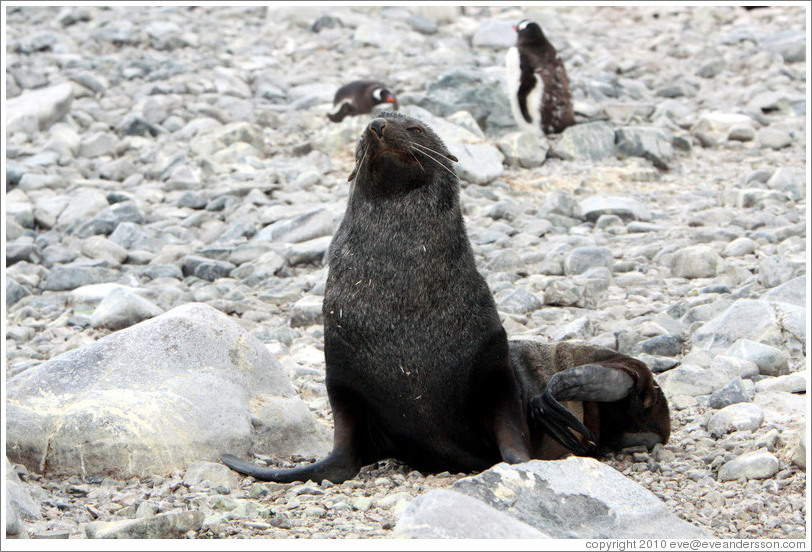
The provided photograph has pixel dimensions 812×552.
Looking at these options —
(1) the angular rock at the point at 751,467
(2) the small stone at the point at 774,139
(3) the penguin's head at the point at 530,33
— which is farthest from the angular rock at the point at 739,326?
(3) the penguin's head at the point at 530,33

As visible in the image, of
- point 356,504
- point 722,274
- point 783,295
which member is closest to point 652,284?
point 722,274

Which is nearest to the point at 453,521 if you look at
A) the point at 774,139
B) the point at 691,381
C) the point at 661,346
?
the point at 691,381

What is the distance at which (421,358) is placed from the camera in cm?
356

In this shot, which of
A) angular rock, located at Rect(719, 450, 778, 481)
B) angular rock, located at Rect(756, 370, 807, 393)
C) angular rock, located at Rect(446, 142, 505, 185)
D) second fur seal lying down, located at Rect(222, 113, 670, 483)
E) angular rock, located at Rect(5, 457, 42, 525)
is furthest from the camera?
angular rock, located at Rect(446, 142, 505, 185)

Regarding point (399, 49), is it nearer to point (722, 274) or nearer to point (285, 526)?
point (722, 274)

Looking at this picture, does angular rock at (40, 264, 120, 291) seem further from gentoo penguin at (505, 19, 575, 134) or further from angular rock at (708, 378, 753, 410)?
gentoo penguin at (505, 19, 575, 134)

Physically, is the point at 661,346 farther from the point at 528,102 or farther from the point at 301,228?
the point at 528,102

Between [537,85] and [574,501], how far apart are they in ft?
25.4

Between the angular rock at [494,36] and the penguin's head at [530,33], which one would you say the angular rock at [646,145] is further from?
the angular rock at [494,36]

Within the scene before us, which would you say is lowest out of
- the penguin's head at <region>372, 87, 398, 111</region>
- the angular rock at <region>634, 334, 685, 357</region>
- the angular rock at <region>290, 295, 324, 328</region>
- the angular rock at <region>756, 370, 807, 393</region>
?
the angular rock at <region>290, 295, 324, 328</region>

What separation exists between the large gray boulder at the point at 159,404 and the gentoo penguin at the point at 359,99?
20.6 ft

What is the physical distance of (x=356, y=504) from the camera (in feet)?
10.6

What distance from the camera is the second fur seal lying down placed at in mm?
3562

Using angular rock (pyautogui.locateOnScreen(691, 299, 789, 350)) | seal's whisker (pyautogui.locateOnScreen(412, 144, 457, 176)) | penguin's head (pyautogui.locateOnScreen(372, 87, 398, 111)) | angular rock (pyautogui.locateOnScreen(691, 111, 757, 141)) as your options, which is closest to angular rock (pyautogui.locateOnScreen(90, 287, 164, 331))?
seal's whisker (pyautogui.locateOnScreen(412, 144, 457, 176))
